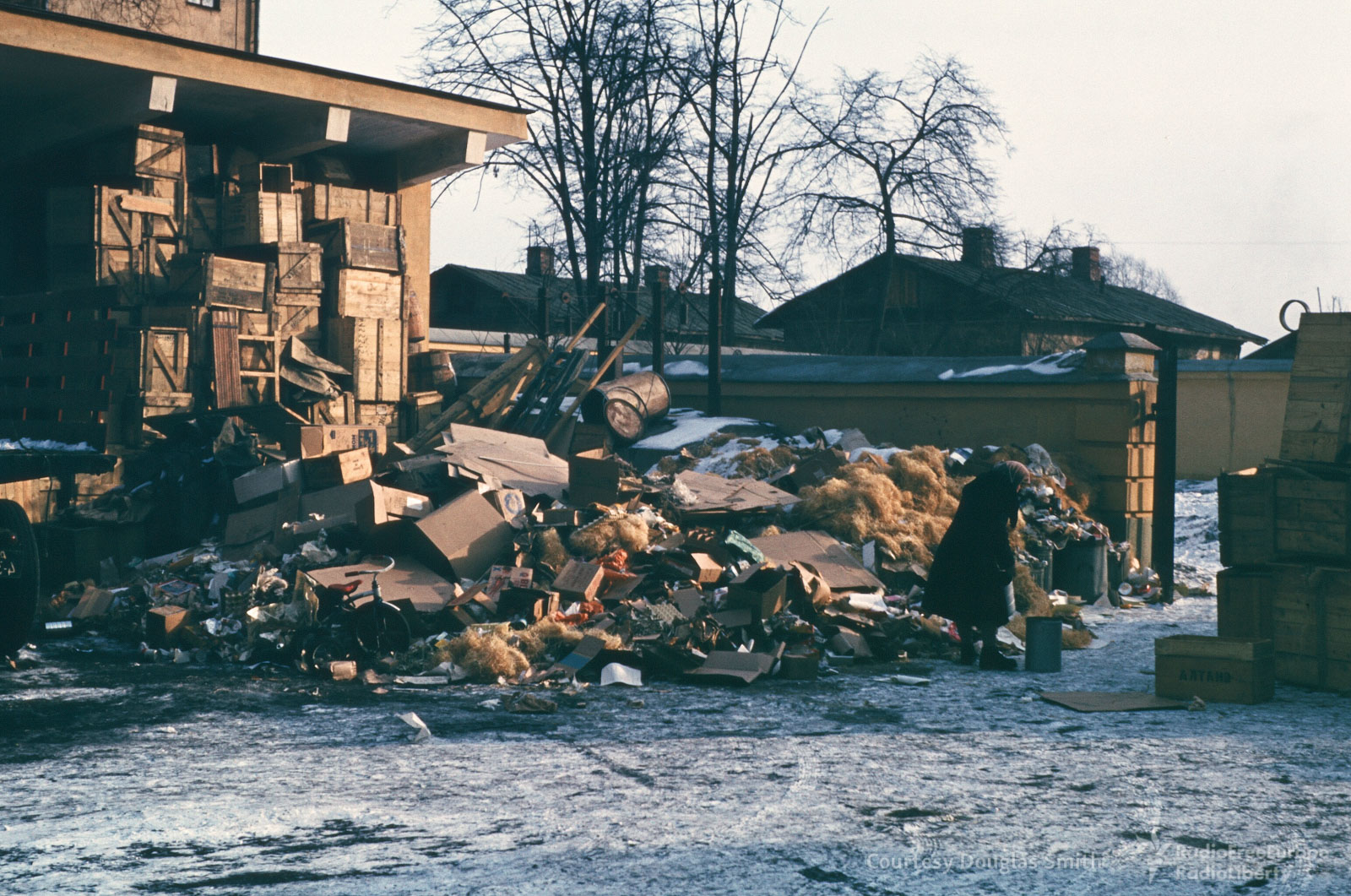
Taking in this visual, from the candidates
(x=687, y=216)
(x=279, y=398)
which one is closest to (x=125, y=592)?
(x=279, y=398)

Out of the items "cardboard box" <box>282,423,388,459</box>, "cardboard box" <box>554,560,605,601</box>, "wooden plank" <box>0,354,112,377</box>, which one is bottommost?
"cardboard box" <box>554,560,605,601</box>

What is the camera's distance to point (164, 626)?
8680 mm

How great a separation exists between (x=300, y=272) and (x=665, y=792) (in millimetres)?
9615

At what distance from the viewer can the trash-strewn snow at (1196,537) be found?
13000mm

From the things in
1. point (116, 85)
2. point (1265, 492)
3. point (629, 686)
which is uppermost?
point (116, 85)

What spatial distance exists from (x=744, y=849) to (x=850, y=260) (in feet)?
83.7

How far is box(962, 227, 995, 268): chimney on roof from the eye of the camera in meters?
27.3

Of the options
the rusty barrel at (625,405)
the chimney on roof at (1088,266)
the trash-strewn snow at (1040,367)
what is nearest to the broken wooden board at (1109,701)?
the trash-strewn snow at (1040,367)

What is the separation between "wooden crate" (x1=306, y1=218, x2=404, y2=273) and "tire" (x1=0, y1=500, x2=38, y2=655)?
20.4 feet

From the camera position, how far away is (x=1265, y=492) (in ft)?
26.3

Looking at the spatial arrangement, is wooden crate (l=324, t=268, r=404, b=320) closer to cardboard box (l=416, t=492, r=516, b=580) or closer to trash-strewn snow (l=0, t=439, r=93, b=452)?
trash-strewn snow (l=0, t=439, r=93, b=452)

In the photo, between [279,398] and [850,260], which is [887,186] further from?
[279,398]

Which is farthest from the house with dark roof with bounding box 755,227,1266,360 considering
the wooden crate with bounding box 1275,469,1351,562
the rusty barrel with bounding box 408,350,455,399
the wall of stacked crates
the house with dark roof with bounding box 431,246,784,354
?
the wooden crate with bounding box 1275,469,1351,562

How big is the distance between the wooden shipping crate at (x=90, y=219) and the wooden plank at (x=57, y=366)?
1.20 metres
